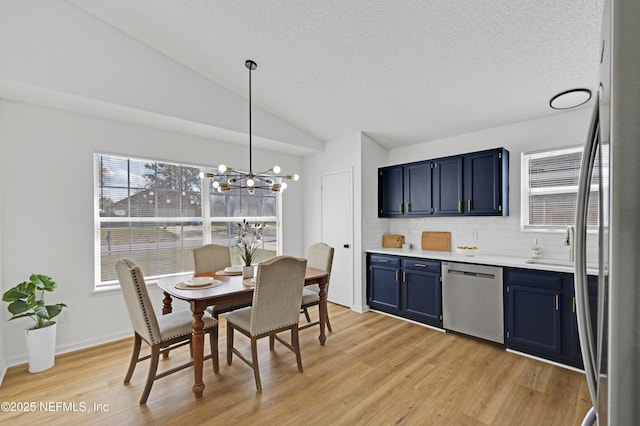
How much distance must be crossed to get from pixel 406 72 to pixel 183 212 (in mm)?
3186

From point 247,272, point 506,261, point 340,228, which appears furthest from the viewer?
point 340,228

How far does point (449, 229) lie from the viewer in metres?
4.17

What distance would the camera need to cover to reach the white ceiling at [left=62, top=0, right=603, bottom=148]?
7.37 feet

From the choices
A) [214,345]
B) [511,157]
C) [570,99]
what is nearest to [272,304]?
[214,345]

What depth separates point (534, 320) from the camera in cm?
289

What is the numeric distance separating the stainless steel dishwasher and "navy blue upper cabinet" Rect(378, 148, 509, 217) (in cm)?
74

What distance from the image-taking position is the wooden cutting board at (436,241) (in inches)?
164

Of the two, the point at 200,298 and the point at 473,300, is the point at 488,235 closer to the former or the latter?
the point at 473,300

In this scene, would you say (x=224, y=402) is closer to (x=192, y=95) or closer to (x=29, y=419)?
(x=29, y=419)

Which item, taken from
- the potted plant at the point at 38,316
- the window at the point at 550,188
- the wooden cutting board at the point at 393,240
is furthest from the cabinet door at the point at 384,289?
the potted plant at the point at 38,316

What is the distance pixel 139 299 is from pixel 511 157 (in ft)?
13.6

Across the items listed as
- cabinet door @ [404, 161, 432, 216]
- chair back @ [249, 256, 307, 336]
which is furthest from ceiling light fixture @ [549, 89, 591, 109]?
chair back @ [249, 256, 307, 336]

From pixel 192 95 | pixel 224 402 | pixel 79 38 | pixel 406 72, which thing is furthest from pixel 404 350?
pixel 79 38

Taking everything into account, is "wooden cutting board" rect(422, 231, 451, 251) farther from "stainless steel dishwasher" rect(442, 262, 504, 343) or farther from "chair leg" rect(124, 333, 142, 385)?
"chair leg" rect(124, 333, 142, 385)
